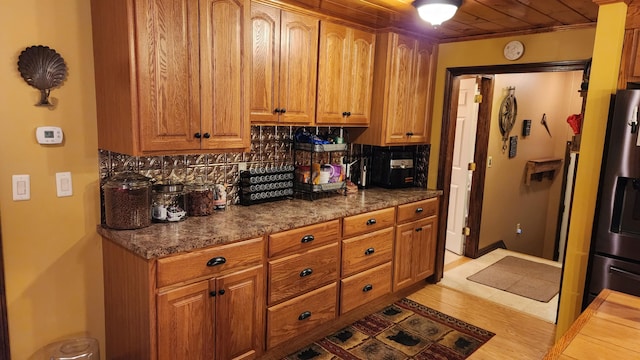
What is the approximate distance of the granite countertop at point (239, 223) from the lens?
204cm

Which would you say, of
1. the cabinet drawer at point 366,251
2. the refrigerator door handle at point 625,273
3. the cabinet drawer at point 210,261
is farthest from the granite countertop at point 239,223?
the refrigerator door handle at point 625,273

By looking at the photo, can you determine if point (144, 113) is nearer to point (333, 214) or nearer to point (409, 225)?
point (333, 214)

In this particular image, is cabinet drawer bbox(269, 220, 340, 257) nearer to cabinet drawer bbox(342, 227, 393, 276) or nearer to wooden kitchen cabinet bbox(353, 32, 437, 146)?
cabinet drawer bbox(342, 227, 393, 276)

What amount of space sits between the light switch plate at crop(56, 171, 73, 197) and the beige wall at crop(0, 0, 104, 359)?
2 cm

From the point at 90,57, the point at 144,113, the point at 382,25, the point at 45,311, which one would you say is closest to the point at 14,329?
the point at 45,311

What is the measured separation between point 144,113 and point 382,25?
1996 millimetres

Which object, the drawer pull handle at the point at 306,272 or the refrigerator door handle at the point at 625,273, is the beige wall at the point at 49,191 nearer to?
the drawer pull handle at the point at 306,272

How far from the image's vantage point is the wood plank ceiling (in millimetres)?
2668

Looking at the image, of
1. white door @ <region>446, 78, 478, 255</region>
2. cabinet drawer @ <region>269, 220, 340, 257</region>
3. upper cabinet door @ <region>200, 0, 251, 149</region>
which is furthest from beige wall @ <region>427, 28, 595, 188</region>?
upper cabinet door @ <region>200, 0, 251, 149</region>

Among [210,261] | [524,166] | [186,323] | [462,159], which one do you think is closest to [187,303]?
[186,323]

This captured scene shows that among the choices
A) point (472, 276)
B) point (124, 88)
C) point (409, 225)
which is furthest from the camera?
point (472, 276)

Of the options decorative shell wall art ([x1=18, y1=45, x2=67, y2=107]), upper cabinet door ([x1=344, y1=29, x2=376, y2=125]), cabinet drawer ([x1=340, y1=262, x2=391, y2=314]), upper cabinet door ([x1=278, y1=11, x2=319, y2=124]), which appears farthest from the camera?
upper cabinet door ([x1=344, y1=29, x2=376, y2=125])

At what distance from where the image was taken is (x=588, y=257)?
2582 mm

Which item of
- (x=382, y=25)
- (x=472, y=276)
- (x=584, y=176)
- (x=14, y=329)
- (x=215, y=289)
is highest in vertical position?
(x=382, y=25)
